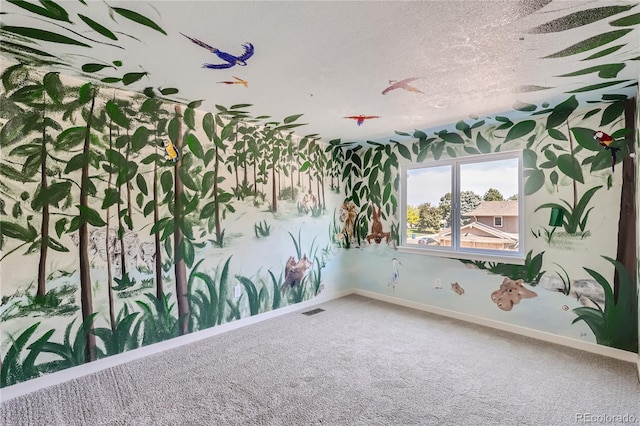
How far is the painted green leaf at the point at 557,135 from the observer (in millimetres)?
2843

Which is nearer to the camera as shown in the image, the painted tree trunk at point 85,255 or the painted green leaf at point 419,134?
the painted tree trunk at point 85,255

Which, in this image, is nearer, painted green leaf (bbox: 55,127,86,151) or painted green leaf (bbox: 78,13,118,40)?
painted green leaf (bbox: 78,13,118,40)

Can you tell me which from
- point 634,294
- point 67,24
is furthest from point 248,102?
point 634,294

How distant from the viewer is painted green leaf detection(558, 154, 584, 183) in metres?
2.77

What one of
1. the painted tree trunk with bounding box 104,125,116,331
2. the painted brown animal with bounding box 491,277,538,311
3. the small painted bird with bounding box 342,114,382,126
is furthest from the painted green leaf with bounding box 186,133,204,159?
the painted brown animal with bounding box 491,277,538,311

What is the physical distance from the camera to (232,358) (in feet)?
8.44

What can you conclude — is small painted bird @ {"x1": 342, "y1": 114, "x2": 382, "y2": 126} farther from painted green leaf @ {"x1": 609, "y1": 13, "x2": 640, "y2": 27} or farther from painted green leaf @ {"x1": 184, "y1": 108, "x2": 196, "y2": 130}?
painted green leaf @ {"x1": 609, "y1": 13, "x2": 640, "y2": 27}

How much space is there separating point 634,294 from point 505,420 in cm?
177

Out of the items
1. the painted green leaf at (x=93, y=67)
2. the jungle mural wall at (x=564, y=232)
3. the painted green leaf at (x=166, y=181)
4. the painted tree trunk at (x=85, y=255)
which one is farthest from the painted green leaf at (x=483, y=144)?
the painted tree trunk at (x=85, y=255)

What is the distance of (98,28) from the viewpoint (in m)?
1.58

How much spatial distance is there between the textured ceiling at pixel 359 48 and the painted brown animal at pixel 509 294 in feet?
5.88

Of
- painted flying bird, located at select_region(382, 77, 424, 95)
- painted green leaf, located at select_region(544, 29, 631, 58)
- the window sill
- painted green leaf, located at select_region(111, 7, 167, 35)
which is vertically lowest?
the window sill

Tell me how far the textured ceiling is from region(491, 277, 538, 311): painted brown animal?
5.88 feet

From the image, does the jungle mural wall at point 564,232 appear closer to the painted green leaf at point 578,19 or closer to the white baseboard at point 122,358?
the painted green leaf at point 578,19
